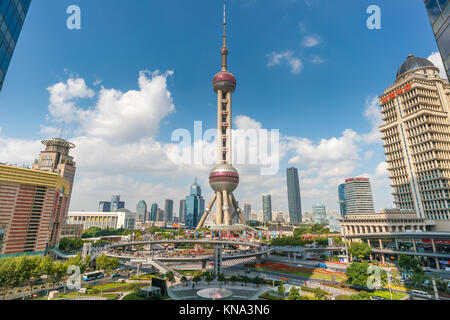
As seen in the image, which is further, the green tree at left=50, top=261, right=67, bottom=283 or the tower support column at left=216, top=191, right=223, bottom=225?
the tower support column at left=216, top=191, right=223, bottom=225

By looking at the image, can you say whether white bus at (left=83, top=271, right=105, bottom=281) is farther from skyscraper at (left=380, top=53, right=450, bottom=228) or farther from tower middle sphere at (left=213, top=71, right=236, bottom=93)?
tower middle sphere at (left=213, top=71, right=236, bottom=93)

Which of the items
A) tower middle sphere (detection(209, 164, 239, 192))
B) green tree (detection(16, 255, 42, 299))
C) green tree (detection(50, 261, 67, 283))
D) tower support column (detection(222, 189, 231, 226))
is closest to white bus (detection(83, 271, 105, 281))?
green tree (detection(50, 261, 67, 283))

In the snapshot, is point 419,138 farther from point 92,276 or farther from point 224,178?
point 92,276

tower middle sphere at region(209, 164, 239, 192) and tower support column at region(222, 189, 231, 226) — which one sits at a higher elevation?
tower middle sphere at region(209, 164, 239, 192)

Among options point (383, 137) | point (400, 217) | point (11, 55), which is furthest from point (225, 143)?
point (11, 55)

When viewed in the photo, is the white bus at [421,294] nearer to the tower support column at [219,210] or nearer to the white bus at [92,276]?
the white bus at [92,276]

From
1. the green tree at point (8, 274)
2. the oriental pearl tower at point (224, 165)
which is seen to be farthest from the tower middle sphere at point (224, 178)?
the green tree at point (8, 274)

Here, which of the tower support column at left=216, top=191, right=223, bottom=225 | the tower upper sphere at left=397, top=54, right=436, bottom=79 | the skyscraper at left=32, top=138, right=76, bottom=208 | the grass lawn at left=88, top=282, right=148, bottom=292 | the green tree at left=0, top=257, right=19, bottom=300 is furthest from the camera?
the skyscraper at left=32, top=138, right=76, bottom=208

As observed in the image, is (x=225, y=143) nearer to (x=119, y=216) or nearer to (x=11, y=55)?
(x=119, y=216)
